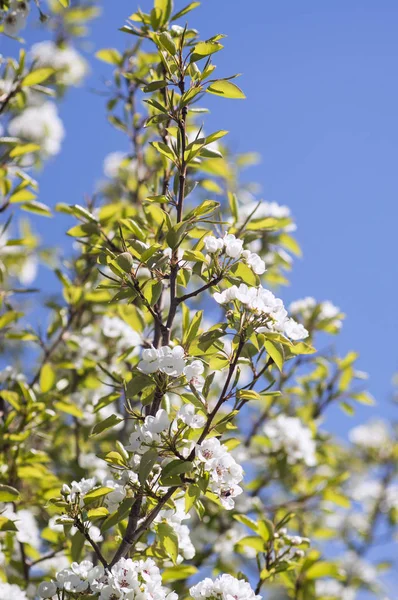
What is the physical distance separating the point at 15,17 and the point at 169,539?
1.81m

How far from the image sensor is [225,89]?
1.57 metres

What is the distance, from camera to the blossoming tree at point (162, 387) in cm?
141

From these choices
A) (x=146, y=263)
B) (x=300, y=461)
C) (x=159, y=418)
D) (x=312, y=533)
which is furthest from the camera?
(x=300, y=461)

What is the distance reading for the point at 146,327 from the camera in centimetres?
209

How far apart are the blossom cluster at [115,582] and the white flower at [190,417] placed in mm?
293

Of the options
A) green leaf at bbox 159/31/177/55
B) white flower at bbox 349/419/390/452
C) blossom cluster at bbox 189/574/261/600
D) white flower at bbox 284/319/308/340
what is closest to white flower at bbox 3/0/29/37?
green leaf at bbox 159/31/177/55

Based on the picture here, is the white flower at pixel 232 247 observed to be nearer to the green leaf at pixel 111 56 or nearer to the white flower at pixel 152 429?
the white flower at pixel 152 429

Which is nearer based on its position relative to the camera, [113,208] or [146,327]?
[146,327]

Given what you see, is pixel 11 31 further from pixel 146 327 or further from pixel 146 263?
pixel 146 263

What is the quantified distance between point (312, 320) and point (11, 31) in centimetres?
187

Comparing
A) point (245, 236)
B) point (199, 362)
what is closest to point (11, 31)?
point (245, 236)

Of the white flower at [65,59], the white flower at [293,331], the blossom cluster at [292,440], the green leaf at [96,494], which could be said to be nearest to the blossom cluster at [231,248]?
the white flower at [293,331]

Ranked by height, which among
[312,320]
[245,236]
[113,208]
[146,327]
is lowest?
[146,327]

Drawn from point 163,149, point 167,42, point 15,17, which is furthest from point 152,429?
point 15,17
